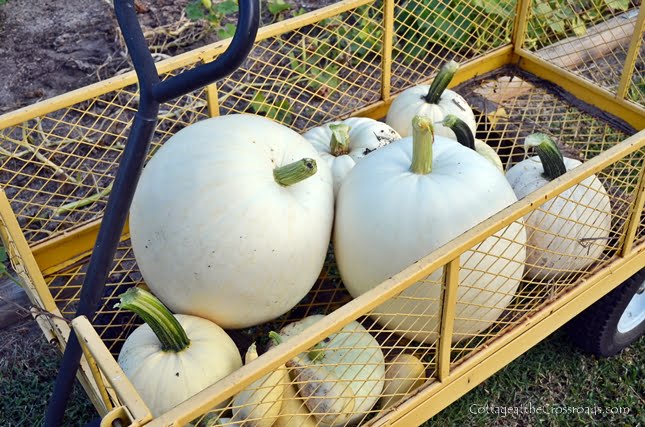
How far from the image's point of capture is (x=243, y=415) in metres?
1.52

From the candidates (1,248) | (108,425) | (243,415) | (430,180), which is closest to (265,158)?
(430,180)

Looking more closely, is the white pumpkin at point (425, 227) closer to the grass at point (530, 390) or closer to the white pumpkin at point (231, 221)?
the white pumpkin at point (231, 221)

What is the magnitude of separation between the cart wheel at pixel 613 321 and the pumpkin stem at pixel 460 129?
61 cm

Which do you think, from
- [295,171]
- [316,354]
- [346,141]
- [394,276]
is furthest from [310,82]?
[394,276]

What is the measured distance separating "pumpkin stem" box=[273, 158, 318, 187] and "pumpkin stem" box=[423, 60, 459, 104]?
73cm

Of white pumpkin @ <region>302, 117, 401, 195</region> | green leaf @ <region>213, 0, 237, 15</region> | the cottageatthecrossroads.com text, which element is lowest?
the cottageatthecrossroads.com text

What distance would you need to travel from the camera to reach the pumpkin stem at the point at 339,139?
2.02 m

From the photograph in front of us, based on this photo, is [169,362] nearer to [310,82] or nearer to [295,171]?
[295,171]

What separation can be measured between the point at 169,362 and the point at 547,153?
43.3 inches

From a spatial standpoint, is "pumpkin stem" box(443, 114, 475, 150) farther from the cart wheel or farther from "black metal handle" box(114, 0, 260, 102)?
"black metal handle" box(114, 0, 260, 102)

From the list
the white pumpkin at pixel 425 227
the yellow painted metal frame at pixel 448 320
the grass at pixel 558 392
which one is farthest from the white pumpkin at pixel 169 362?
Result: the grass at pixel 558 392

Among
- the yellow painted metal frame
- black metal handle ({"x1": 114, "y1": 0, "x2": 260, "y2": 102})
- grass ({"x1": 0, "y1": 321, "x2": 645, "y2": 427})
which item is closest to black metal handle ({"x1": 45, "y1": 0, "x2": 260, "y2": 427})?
black metal handle ({"x1": 114, "y1": 0, "x2": 260, "y2": 102})

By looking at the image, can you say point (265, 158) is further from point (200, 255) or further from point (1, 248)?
point (1, 248)

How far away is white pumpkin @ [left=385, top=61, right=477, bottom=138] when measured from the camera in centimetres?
229
